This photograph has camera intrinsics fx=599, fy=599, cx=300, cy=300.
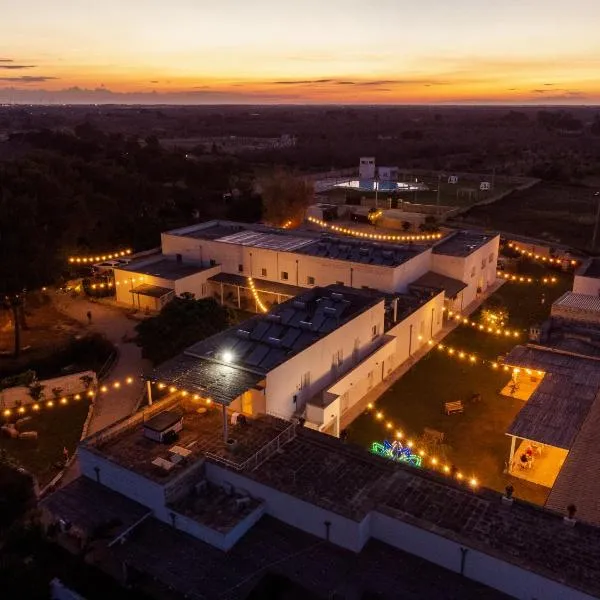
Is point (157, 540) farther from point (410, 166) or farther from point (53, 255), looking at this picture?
point (410, 166)

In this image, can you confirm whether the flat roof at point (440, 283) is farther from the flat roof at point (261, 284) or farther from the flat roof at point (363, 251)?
the flat roof at point (261, 284)

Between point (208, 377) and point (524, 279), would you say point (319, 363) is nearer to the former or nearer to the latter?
point (208, 377)

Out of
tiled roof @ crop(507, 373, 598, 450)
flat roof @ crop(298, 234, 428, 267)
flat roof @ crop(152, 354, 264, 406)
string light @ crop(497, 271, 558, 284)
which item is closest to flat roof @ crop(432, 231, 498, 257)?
flat roof @ crop(298, 234, 428, 267)

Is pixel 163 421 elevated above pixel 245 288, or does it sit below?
Result: above

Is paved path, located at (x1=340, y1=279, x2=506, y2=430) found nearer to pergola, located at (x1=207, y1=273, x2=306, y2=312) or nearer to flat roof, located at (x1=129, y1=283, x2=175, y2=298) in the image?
pergola, located at (x1=207, y1=273, x2=306, y2=312)

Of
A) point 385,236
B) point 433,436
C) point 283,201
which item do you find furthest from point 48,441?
point 283,201

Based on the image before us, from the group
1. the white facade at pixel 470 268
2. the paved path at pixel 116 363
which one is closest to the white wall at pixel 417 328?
the white facade at pixel 470 268

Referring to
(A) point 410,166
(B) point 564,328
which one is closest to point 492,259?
(B) point 564,328

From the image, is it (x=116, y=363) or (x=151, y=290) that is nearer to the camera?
(x=116, y=363)
